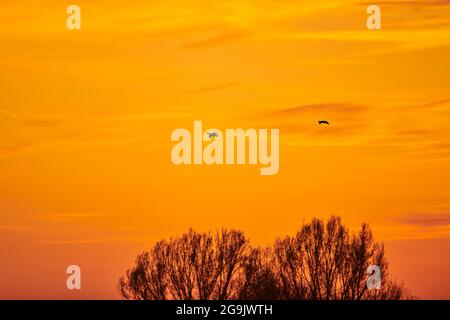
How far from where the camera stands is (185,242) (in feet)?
343

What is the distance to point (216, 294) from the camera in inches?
3839
